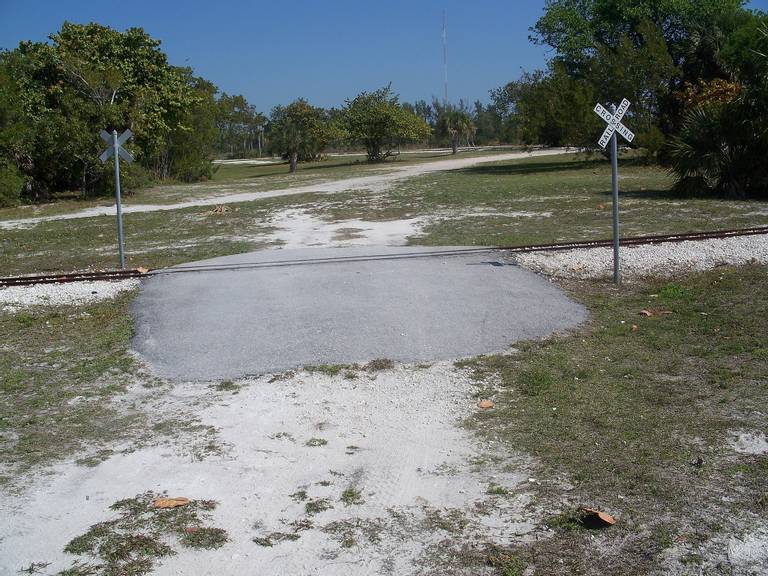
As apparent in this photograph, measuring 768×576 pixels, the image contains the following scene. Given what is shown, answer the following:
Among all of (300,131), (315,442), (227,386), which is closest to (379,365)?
(227,386)

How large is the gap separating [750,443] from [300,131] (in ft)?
156

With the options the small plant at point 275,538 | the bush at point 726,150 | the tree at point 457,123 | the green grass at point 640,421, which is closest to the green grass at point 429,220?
the bush at point 726,150

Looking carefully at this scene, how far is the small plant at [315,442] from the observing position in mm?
5828

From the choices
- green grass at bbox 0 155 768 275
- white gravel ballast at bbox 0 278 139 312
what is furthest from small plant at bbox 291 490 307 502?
green grass at bbox 0 155 768 275

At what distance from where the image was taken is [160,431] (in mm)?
6180

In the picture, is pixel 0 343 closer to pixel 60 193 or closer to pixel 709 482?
pixel 709 482

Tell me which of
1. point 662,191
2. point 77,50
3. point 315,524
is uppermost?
point 77,50

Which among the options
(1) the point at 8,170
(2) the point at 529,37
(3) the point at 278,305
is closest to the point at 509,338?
(3) the point at 278,305

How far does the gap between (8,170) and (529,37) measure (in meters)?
30.0

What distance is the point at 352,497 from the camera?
4.92 m

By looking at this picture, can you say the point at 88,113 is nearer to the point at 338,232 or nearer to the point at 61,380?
the point at 338,232

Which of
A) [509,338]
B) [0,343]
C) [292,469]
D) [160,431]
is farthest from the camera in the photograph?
[0,343]

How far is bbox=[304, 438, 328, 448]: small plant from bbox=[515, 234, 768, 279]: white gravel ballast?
6.68 metres

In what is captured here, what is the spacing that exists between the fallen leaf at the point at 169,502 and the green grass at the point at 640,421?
2.05m
